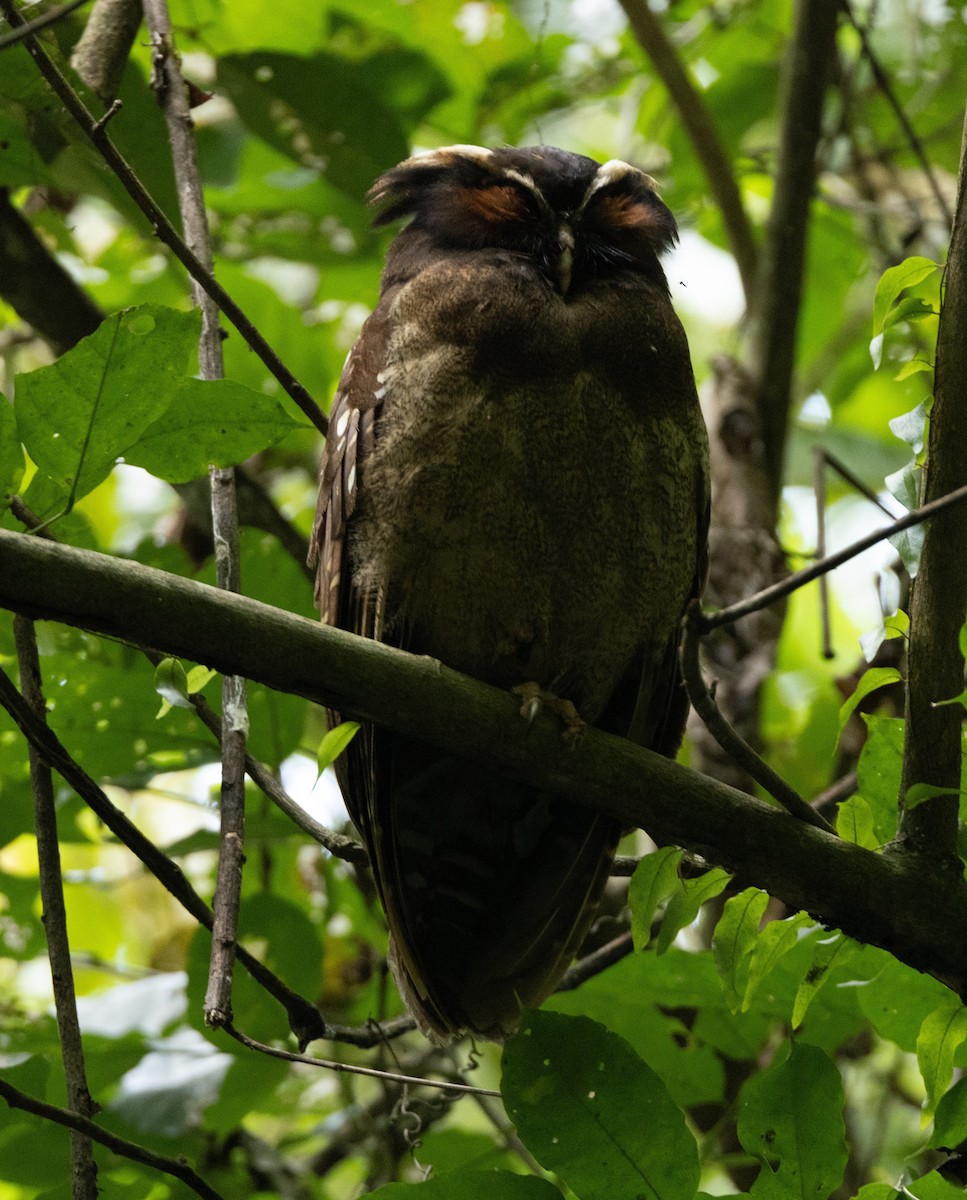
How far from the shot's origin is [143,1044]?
9.03 feet

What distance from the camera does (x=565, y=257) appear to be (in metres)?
2.68

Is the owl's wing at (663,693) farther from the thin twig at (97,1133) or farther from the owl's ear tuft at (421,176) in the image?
the thin twig at (97,1133)

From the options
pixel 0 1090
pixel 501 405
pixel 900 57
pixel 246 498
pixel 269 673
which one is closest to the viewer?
pixel 269 673

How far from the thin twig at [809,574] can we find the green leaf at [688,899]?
536 mm

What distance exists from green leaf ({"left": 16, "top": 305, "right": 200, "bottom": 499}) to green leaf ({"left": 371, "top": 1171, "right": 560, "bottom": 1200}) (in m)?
1.00

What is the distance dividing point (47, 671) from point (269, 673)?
1116mm

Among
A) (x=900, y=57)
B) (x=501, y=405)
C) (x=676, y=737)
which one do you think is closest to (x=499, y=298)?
(x=501, y=405)

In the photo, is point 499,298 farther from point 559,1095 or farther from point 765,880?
point 559,1095

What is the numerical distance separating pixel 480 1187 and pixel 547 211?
1.88m

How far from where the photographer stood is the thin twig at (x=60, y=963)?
1865mm

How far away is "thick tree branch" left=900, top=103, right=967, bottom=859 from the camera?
174 centimetres

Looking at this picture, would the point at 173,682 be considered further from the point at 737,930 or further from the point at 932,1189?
the point at 932,1189

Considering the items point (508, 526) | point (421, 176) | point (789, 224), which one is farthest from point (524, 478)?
point (789, 224)

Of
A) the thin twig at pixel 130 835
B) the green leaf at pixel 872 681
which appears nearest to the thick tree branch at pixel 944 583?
the green leaf at pixel 872 681
